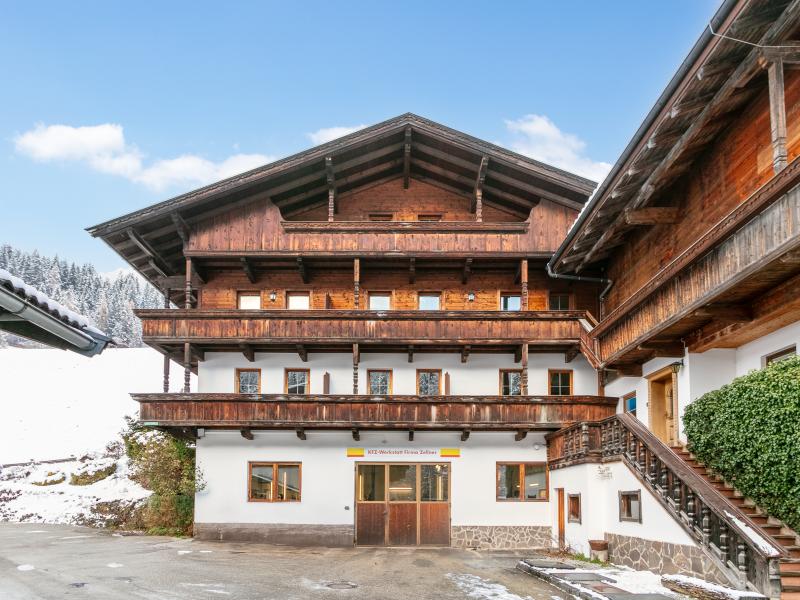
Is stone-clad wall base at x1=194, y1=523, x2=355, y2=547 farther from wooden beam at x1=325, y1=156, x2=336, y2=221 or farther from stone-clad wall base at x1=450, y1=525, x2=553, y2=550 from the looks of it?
wooden beam at x1=325, y1=156, x2=336, y2=221

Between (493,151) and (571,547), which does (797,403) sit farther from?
(493,151)

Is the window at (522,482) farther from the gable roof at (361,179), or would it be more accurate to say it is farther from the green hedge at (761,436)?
the green hedge at (761,436)

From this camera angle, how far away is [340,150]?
25.2 metres

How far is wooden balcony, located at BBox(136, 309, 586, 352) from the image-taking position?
78.5 feet

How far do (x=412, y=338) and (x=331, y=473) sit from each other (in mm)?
4783

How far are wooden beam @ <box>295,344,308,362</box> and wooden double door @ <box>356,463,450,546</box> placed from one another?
3.74 m

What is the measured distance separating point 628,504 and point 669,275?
512 cm

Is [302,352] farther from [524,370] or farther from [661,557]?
[661,557]

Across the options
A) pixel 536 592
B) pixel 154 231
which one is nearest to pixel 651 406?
pixel 536 592

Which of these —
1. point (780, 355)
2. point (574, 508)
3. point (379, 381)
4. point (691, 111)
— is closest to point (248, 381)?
point (379, 381)

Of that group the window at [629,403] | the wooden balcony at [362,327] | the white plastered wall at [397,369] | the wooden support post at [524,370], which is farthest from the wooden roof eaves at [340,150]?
the window at [629,403]

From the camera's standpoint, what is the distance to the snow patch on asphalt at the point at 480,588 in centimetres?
1344

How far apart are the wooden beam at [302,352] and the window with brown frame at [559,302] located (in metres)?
8.11

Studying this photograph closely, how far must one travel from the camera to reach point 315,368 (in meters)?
25.2
